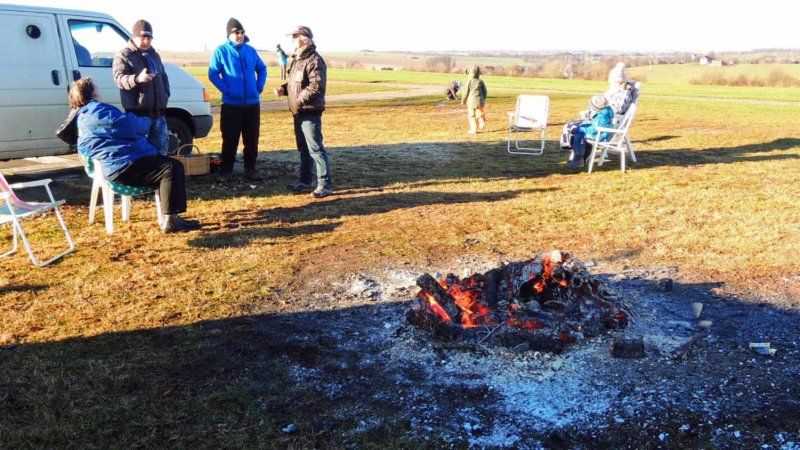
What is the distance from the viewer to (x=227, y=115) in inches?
331

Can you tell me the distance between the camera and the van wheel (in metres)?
8.93

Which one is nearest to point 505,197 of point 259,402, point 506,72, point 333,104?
point 259,402

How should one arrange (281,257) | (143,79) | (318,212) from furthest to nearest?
(318,212) < (143,79) < (281,257)

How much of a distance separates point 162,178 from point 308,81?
2363 millimetres

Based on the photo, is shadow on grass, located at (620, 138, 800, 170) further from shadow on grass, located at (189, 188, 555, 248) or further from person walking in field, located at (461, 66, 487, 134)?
person walking in field, located at (461, 66, 487, 134)

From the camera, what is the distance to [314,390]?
3396mm

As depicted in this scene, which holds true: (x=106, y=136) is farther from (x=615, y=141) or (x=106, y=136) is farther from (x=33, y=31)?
(x=615, y=141)

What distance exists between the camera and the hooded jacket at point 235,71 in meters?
8.14

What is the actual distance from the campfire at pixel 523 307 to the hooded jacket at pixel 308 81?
Result: 398cm

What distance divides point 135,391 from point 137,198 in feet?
16.7

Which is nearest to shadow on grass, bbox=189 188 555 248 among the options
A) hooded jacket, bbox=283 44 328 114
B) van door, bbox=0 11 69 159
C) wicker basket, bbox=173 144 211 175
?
hooded jacket, bbox=283 44 328 114

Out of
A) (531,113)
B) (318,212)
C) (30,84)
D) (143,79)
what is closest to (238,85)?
(143,79)

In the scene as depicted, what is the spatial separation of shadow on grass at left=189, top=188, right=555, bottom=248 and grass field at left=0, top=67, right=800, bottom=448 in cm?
4

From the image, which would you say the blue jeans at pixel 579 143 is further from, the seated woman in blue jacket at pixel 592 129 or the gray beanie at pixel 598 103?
the gray beanie at pixel 598 103
